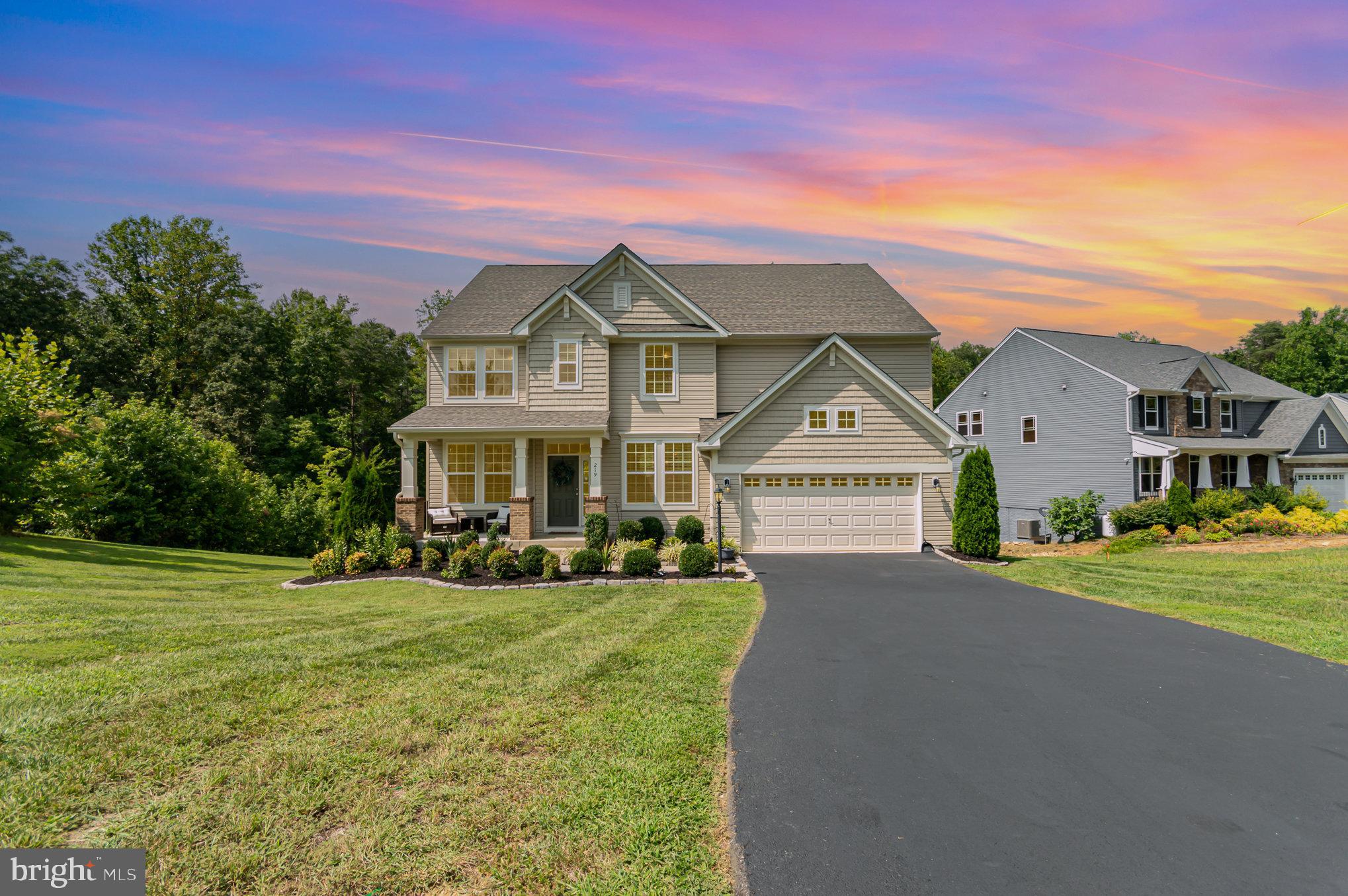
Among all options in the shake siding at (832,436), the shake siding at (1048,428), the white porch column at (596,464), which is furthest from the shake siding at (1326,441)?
the white porch column at (596,464)

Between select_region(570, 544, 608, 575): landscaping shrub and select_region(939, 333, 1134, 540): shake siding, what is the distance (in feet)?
64.4

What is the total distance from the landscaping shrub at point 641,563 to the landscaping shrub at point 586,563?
597 mm

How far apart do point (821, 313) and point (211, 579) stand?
18161mm

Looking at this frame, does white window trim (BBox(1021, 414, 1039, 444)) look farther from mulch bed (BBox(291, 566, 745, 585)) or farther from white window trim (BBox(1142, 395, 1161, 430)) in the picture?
mulch bed (BBox(291, 566, 745, 585))

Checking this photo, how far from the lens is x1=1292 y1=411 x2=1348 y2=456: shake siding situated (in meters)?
29.3

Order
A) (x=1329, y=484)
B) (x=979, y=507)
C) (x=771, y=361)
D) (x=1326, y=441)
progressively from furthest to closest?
Result: (x=1326, y=441)
(x=1329, y=484)
(x=771, y=361)
(x=979, y=507)

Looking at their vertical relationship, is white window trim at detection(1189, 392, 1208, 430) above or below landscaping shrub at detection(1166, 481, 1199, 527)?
above

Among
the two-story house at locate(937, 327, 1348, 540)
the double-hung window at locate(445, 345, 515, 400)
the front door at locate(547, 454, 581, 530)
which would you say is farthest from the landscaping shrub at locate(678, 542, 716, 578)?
the two-story house at locate(937, 327, 1348, 540)

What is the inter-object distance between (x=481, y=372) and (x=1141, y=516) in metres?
24.8

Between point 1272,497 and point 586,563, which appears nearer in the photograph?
point 586,563

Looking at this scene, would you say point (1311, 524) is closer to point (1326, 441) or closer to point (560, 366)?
point (1326, 441)

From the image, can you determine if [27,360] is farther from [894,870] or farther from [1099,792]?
[1099,792]

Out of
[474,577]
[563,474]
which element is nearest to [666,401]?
[563,474]

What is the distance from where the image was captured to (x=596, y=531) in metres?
17.3
